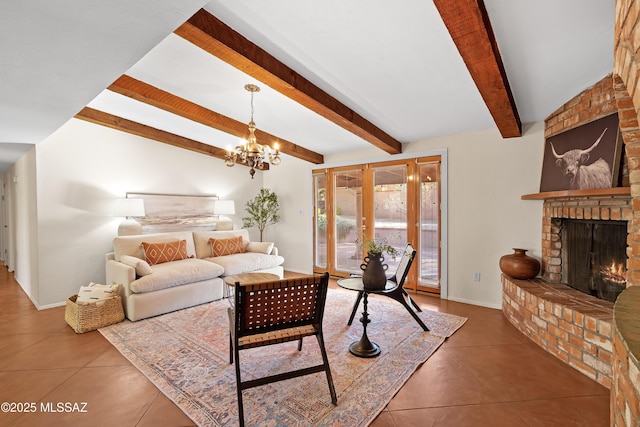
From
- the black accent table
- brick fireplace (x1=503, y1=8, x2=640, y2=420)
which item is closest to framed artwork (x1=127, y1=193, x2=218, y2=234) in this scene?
the black accent table

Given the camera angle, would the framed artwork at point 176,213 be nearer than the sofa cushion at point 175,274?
No

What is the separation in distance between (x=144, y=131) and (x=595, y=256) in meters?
5.75

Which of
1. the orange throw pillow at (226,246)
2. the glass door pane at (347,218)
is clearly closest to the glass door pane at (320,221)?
the glass door pane at (347,218)

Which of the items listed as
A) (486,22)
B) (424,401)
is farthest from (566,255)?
(486,22)

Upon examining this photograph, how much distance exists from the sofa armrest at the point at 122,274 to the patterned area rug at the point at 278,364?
43 centimetres

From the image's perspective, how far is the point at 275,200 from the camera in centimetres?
625

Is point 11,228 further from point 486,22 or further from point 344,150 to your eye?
point 486,22

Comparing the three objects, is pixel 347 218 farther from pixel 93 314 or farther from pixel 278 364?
pixel 93 314

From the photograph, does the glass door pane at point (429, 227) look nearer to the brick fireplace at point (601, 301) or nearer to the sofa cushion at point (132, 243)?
the brick fireplace at point (601, 301)

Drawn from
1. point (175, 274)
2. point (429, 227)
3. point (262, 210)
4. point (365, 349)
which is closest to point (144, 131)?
point (175, 274)

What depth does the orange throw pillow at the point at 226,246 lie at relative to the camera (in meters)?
4.87

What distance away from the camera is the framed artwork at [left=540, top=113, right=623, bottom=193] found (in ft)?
8.13

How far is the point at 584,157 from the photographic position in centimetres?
277

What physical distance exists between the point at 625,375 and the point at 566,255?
308cm
